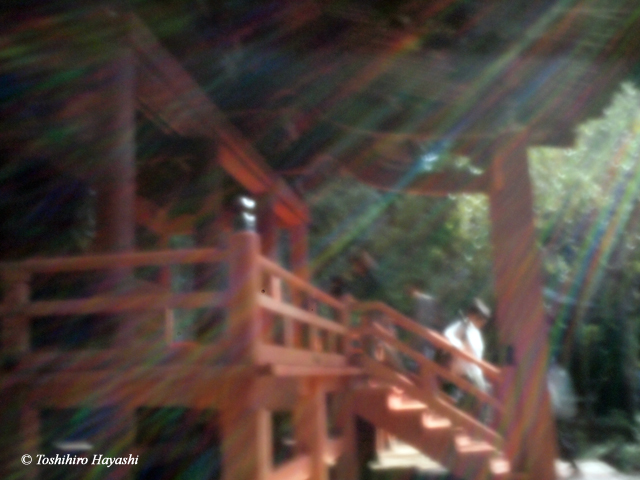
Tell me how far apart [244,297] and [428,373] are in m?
3.40

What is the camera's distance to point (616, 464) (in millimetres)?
10016

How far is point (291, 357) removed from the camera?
174 inches

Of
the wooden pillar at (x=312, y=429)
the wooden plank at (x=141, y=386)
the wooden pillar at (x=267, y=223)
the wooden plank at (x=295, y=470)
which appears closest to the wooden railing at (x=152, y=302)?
the wooden plank at (x=141, y=386)

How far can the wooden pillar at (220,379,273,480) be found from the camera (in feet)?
12.1

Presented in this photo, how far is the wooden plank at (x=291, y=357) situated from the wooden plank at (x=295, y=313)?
22 cm

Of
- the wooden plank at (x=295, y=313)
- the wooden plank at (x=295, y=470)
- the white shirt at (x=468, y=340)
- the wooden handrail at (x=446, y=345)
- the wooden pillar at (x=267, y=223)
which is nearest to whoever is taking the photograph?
the wooden plank at (x=295, y=313)

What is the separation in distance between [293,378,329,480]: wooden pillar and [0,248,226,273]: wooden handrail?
201 cm

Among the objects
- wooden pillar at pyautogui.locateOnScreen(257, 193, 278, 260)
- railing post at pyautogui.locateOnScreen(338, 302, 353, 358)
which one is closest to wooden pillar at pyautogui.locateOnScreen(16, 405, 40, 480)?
railing post at pyautogui.locateOnScreen(338, 302, 353, 358)

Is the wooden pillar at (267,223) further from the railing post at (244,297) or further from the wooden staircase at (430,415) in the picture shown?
the railing post at (244,297)

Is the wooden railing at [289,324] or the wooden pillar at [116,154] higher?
the wooden pillar at [116,154]

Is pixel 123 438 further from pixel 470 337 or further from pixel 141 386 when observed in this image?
pixel 470 337

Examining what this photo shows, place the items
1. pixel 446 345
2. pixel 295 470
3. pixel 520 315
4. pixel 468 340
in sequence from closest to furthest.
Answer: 1. pixel 295 470
2. pixel 446 345
3. pixel 520 315
4. pixel 468 340

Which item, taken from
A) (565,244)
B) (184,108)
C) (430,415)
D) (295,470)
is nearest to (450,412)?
(430,415)

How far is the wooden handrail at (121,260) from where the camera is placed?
3.75m
